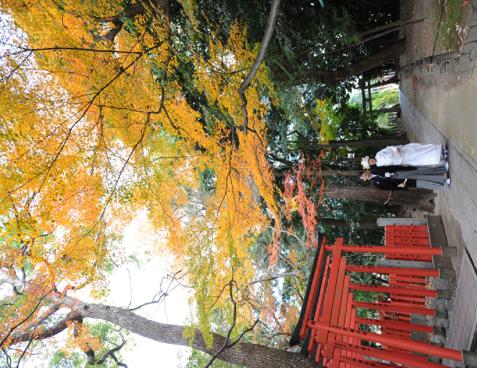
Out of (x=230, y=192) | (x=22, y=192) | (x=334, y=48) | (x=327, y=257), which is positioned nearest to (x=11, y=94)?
(x=22, y=192)

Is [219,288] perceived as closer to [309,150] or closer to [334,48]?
[309,150]

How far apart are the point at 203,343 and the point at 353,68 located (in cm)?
912

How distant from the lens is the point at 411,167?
616 centimetres

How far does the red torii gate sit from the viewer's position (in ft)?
15.1

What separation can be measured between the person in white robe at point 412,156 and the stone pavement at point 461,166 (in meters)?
0.21

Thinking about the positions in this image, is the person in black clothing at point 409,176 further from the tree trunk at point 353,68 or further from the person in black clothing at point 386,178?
the tree trunk at point 353,68

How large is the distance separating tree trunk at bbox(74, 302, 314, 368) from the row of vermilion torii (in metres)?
3.71

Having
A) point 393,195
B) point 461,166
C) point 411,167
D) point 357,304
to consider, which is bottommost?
point 357,304

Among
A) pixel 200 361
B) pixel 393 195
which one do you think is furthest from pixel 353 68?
pixel 200 361

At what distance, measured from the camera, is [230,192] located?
11.7 metres

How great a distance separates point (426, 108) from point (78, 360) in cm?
1436

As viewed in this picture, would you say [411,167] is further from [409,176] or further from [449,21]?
[449,21]

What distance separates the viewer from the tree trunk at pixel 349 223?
12.0 m

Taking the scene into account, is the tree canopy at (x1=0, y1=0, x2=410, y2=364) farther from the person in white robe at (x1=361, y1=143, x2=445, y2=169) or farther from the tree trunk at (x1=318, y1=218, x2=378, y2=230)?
the person in white robe at (x1=361, y1=143, x2=445, y2=169)
